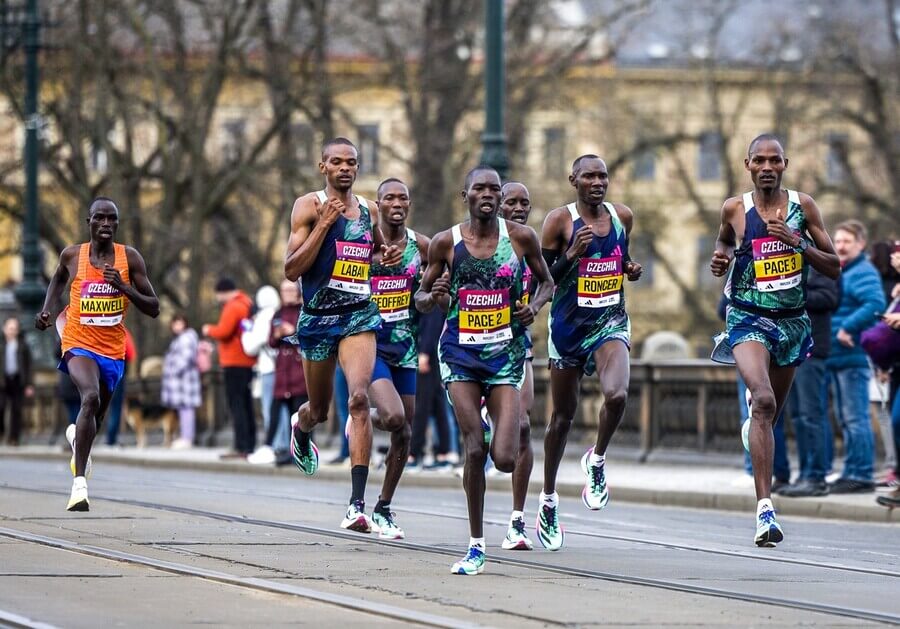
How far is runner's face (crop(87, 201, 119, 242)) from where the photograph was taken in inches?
512

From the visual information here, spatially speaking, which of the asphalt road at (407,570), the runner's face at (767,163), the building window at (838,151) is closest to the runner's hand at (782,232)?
the runner's face at (767,163)

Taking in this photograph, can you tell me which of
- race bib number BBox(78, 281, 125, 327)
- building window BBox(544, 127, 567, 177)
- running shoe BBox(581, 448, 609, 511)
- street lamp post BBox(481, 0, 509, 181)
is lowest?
running shoe BBox(581, 448, 609, 511)

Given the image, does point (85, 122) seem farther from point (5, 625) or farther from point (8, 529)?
point (5, 625)

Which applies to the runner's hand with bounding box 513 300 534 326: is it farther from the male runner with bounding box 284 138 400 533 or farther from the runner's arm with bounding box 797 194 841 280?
the runner's arm with bounding box 797 194 841 280

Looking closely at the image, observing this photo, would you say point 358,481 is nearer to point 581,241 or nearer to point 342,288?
point 342,288

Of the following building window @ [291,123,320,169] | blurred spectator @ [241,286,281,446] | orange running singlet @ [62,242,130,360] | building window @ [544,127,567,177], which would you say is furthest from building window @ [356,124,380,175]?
orange running singlet @ [62,242,130,360]

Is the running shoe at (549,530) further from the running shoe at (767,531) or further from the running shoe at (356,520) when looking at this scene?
the running shoe at (767,531)

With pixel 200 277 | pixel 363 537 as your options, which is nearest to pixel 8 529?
pixel 363 537

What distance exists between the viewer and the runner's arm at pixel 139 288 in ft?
42.5

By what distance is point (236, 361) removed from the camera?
22.4 meters

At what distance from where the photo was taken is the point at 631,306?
59469mm

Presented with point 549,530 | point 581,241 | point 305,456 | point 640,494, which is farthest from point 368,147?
point 549,530

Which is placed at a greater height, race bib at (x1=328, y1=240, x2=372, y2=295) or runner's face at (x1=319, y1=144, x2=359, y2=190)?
runner's face at (x1=319, y1=144, x2=359, y2=190)

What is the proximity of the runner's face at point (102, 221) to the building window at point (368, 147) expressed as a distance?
24212mm
